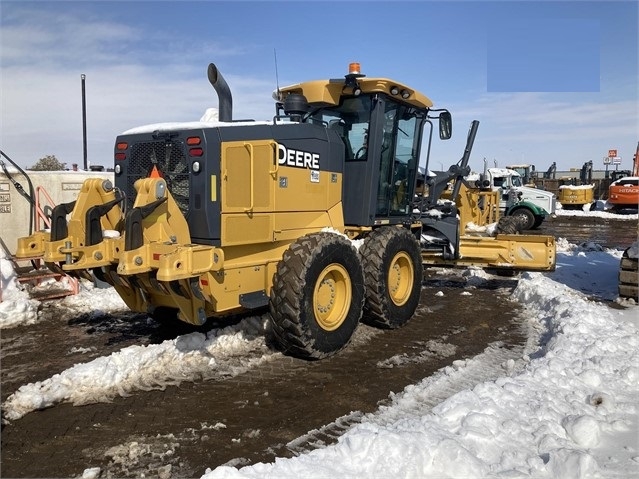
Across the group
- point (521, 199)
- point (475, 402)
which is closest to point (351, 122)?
point (475, 402)

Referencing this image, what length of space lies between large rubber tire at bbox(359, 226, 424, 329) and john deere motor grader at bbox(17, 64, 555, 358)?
2cm

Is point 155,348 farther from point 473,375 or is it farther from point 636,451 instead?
point 636,451

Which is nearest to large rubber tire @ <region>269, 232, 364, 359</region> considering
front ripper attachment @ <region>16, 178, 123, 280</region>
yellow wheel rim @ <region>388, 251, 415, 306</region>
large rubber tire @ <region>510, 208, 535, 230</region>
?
yellow wheel rim @ <region>388, 251, 415, 306</region>

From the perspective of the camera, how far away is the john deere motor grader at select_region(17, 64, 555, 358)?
4641 millimetres

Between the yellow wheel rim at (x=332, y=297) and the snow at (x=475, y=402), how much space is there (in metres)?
0.68

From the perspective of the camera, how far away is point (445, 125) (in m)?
7.51

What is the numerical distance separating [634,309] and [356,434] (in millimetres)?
5841

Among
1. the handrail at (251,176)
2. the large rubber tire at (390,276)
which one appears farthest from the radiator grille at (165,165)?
the large rubber tire at (390,276)

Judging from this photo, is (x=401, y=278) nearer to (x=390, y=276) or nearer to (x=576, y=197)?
(x=390, y=276)

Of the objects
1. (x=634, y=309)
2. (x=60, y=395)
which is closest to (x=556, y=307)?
(x=634, y=309)

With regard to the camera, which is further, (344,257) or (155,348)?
(344,257)

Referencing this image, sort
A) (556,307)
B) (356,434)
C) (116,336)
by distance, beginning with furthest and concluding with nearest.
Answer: (556,307) → (116,336) → (356,434)

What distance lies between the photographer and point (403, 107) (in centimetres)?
700

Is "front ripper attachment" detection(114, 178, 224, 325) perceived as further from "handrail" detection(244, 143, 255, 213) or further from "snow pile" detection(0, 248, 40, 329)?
"snow pile" detection(0, 248, 40, 329)
